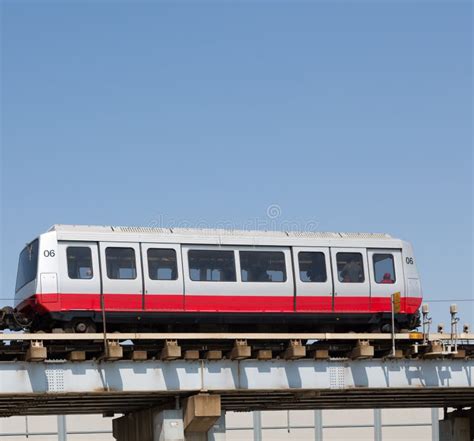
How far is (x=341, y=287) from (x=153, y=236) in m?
6.01

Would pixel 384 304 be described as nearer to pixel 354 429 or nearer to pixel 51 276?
pixel 51 276

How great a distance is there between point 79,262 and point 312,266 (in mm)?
7147

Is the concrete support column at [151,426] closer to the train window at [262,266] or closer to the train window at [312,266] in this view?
the train window at [262,266]

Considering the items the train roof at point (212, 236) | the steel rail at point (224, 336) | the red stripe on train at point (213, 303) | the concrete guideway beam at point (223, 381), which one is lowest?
the concrete guideway beam at point (223, 381)

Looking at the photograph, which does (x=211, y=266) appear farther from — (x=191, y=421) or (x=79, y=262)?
(x=191, y=421)

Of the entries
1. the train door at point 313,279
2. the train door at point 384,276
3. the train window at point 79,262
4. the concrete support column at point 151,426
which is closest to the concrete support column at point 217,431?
the concrete support column at point 151,426

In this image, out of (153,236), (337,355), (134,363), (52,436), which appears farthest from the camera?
(52,436)

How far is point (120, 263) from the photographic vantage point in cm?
3244

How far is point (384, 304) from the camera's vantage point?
3500 centimetres

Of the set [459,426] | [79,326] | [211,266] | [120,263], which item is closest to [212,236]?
[211,266]

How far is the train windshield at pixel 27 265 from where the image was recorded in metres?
32.2

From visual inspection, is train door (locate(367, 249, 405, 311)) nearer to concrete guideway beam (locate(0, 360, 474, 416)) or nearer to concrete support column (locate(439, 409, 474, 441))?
concrete guideway beam (locate(0, 360, 474, 416))

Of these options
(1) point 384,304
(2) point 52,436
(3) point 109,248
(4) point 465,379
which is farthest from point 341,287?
(2) point 52,436

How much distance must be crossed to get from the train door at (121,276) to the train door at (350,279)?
20.1 ft
